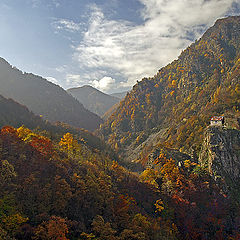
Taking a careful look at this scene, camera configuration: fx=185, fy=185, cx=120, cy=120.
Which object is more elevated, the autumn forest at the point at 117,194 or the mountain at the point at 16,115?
the mountain at the point at 16,115

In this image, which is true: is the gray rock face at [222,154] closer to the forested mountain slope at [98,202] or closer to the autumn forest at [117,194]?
the autumn forest at [117,194]

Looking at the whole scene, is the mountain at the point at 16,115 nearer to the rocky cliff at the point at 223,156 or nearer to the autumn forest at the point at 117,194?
the autumn forest at the point at 117,194

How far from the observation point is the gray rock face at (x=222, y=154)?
6225 cm

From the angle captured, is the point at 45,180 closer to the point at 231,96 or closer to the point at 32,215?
the point at 32,215

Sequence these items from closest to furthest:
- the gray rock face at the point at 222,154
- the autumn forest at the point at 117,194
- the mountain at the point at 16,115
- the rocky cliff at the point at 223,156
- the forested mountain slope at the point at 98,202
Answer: the forested mountain slope at the point at 98,202
the autumn forest at the point at 117,194
the rocky cliff at the point at 223,156
the gray rock face at the point at 222,154
the mountain at the point at 16,115

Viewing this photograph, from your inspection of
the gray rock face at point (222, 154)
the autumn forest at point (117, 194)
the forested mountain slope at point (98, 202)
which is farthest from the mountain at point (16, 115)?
the gray rock face at point (222, 154)

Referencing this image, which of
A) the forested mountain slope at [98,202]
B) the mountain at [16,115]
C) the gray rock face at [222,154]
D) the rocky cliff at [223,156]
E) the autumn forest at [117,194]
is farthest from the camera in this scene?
the mountain at [16,115]

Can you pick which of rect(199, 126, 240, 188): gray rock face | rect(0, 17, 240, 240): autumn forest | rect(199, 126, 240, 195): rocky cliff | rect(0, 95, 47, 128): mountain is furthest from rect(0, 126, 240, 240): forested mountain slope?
rect(0, 95, 47, 128): mountain

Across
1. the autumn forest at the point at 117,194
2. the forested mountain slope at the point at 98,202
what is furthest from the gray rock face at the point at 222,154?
the forested mountain slope at the point at 98,202

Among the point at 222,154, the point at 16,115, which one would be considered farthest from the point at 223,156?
the point at 16,115

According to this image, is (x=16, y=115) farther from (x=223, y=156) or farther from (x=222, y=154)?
(x=223, y=156)

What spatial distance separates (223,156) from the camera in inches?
2552

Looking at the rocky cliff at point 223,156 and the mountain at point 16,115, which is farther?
the mountain at point 16,115

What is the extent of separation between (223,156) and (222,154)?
73 cm
